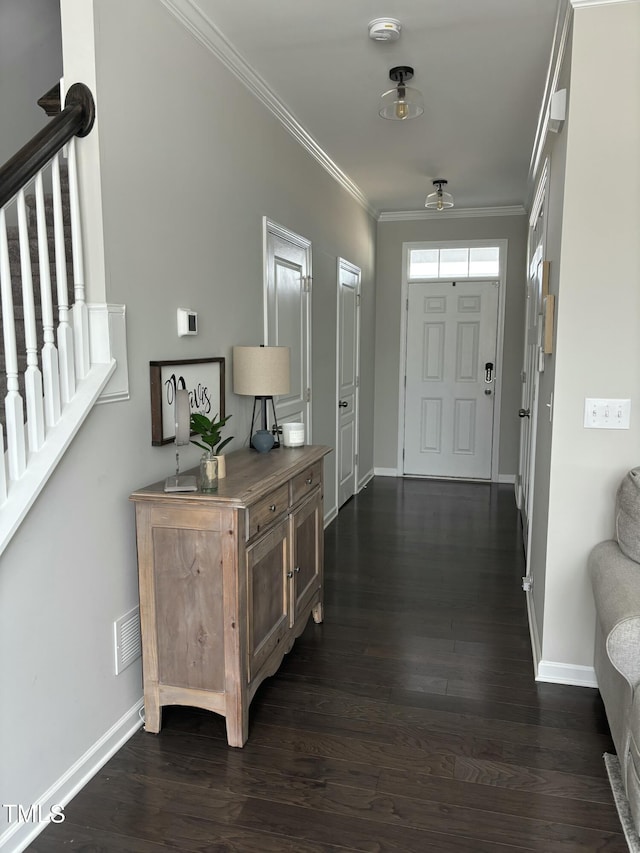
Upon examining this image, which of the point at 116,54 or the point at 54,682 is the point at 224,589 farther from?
the point at 116,54

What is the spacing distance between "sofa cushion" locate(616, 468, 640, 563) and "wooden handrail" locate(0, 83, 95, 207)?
7.13 ft

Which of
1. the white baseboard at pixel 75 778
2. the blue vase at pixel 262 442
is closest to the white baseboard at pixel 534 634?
the blue vase at pixel 262 442

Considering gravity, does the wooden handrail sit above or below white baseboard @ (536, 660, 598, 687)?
above

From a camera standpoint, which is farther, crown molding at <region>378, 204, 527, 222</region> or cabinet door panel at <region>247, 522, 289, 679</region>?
crown molding at <region>378, 204, 527, 222</region>

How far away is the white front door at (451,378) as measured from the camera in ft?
20.8

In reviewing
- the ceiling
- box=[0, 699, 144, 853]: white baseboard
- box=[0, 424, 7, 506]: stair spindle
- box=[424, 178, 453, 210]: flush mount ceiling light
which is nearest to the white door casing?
the ceiling

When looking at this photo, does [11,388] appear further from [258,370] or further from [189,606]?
[258,370]

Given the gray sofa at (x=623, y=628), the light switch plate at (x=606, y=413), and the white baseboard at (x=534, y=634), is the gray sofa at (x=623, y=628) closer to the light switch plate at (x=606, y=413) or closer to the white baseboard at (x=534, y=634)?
the light switch plate at (x=606, y=413)

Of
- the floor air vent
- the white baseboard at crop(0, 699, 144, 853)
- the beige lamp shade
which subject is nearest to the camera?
the white baseboard at crop(0, 699, 144, 853)

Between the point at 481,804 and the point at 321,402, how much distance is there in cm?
313

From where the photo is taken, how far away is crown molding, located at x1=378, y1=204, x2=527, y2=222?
613cm

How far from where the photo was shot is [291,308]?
394cm

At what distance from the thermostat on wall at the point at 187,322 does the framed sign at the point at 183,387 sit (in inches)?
4.6

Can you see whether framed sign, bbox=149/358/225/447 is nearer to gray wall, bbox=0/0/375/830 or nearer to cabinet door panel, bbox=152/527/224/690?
gray wall, bbox=0/0/375/830
